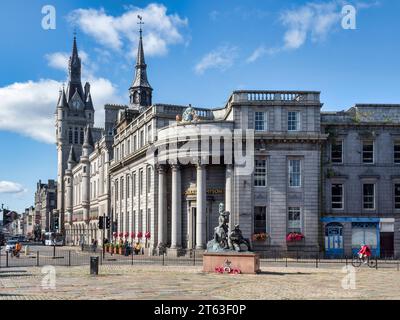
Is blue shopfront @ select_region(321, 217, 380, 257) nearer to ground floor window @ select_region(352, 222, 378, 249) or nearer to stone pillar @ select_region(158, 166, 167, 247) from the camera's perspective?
ground floor window @ select_region(352, 222, 378, 249)

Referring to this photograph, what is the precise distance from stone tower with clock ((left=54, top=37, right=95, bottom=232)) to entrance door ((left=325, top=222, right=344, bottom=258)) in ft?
322

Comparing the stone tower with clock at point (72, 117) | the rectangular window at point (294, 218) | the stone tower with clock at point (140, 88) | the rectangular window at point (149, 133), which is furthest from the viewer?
the stone tower with clock at point (72, 117)

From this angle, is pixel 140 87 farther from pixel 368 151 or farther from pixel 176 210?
pixel 368 151

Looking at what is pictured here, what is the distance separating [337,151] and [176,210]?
1470cm

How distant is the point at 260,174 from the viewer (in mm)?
48469

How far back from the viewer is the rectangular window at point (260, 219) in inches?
1898

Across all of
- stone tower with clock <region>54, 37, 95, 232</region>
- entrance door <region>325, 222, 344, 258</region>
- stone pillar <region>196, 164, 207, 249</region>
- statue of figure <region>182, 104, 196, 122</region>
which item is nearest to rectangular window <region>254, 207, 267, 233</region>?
stone pillar <region>196, 164, 207, 249</region>

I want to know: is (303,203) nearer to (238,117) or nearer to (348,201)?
(348,201)

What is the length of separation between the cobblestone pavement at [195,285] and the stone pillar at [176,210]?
17.4 metres

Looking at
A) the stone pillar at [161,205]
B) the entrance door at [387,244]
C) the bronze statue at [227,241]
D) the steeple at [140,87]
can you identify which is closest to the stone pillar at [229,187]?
the stone pillar at [161,205]

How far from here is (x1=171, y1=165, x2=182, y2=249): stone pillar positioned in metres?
50.6

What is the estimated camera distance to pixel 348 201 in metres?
49.8

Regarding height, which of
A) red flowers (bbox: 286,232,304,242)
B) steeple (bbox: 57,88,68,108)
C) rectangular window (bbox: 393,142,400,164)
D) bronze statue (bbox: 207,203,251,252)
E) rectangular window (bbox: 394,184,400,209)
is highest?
steeple (bbox: 57,88,68,108)

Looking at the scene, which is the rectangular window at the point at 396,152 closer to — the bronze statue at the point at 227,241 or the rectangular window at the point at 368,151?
the rectangular window at the point at 368,151
